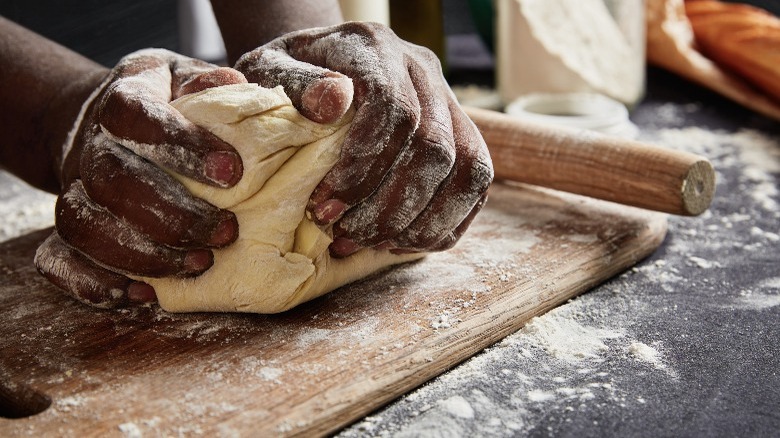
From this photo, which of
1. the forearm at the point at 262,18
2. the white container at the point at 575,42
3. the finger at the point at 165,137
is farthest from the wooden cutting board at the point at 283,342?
the white container at the point at 575,42

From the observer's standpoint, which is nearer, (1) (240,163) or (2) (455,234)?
(1) (240,163)

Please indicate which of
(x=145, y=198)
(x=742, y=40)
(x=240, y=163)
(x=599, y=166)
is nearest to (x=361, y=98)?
(x=240, y=163)

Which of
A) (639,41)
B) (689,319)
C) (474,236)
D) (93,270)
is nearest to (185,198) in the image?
(93,270)

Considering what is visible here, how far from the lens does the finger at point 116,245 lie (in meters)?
1.06

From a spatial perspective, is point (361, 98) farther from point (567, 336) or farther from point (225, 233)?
point (567, 336)

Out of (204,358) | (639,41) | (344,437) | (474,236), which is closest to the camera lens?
(344,437)

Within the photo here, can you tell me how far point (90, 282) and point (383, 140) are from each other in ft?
1.45

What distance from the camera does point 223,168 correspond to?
40.3 inches

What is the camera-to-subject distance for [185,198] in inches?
40.8

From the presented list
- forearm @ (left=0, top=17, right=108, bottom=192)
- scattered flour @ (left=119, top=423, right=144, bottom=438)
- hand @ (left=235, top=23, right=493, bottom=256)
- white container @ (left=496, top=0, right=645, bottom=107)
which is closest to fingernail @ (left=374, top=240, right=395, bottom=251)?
hand @ (left=235, top=23, right=493, bottom=256)

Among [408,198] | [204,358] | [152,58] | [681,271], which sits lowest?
[681,271]

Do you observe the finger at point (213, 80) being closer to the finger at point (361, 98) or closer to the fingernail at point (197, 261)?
the finger at point (361, 98)

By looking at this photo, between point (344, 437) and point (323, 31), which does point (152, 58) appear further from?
point (344, 437)

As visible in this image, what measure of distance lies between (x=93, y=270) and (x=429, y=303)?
18.0 inches
